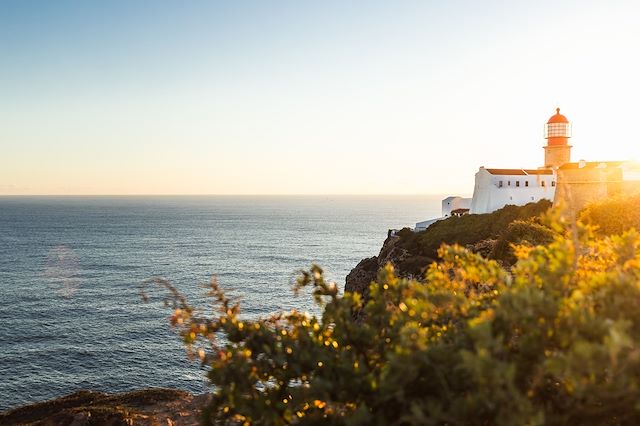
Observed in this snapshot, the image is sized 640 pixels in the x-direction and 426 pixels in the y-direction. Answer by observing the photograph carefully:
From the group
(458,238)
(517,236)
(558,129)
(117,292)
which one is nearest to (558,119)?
(558,129)

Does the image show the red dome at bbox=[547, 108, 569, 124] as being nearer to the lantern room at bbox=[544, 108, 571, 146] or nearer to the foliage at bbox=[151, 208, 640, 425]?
the lantern room at bbox=[544, 108, 571, 146]

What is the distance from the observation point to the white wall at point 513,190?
67.4 meters

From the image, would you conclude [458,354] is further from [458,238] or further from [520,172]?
[520,172]

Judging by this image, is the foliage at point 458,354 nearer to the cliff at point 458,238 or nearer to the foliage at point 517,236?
the foliage at point 517,236

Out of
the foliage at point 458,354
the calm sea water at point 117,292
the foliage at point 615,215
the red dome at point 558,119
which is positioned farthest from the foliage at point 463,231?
the foliage at point 458,354

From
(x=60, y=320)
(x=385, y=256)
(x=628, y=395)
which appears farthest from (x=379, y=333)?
(x=60, y=320)

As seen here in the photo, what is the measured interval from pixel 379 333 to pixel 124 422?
2799cm

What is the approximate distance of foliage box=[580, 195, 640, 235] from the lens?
37.3 metres

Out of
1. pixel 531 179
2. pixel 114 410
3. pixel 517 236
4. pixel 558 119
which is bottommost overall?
pixel 114 410

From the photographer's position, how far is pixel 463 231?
55188 mm

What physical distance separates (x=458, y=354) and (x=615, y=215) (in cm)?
3711

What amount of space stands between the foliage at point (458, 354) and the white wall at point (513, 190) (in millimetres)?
59822

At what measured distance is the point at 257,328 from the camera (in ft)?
30.5

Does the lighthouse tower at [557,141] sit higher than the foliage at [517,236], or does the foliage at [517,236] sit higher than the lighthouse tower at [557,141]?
the lighthouse tower at [557,141]
